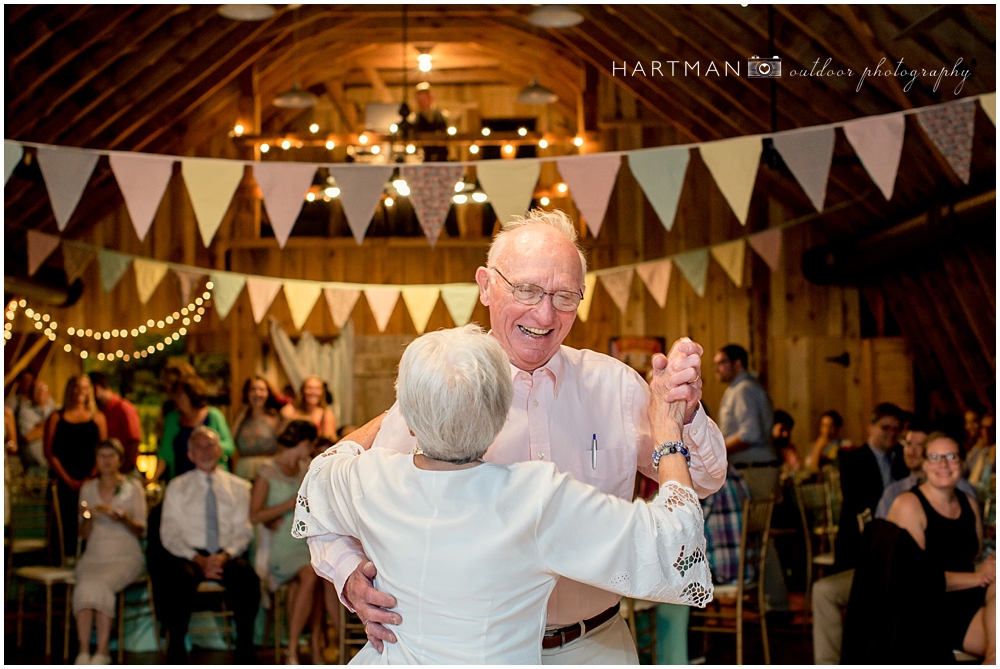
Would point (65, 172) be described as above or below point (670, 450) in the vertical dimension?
above

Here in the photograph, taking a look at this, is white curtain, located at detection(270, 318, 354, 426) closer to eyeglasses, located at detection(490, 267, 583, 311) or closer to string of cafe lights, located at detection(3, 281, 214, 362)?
string of cafe lights, located at detection(3, 281, 214, 362)

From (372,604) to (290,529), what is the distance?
143 inches

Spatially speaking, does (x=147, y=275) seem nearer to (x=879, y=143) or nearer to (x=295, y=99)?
(x=295, y=99)

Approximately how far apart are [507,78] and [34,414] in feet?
16.4

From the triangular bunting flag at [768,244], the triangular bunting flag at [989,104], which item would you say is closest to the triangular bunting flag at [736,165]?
the triangular bunting flag at [989,104]

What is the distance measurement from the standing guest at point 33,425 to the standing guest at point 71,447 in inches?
67.5

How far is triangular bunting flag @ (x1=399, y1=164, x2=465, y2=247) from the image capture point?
458cm

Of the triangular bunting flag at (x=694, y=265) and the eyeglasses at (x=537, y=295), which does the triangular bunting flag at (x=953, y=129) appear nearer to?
the eyeglasses at (x=537, y=295)

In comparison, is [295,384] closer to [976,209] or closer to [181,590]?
[181,590]

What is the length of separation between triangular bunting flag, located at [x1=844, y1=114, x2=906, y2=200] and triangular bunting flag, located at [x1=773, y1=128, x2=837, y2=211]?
0.11 meters

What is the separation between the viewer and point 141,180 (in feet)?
14.6

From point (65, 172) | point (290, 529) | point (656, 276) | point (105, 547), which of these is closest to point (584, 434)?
point (65, 172)

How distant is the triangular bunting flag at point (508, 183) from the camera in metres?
4.49

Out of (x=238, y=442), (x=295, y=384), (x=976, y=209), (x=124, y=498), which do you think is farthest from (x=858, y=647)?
(x=295, y=384)
